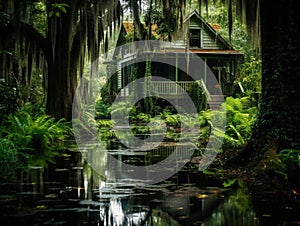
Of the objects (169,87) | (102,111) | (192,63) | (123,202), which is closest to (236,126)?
(123,202)

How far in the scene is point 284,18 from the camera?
725 cm

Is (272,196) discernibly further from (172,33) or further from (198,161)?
(172,33)

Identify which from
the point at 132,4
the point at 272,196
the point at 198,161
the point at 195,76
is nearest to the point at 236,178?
the point at 272,196

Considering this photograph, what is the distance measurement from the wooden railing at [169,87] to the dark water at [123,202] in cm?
2117

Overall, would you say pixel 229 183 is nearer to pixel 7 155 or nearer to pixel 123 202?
pixel 123 202

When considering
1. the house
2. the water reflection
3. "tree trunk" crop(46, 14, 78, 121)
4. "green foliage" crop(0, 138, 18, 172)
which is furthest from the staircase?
the water reflection

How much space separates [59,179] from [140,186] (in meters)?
1.45

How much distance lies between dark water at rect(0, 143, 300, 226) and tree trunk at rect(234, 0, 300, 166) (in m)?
1.39

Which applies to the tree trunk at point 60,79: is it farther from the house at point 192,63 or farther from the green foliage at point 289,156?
the house at point 192,63

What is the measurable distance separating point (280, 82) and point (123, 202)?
3.53 meters

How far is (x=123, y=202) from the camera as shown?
17.2 feet

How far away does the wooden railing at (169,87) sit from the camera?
28500mm

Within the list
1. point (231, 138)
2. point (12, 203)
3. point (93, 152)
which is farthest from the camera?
point (93, 152)

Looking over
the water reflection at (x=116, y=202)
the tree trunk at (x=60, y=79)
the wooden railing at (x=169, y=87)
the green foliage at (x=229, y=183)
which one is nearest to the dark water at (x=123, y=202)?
the water reflection at (x=116, y=202)
